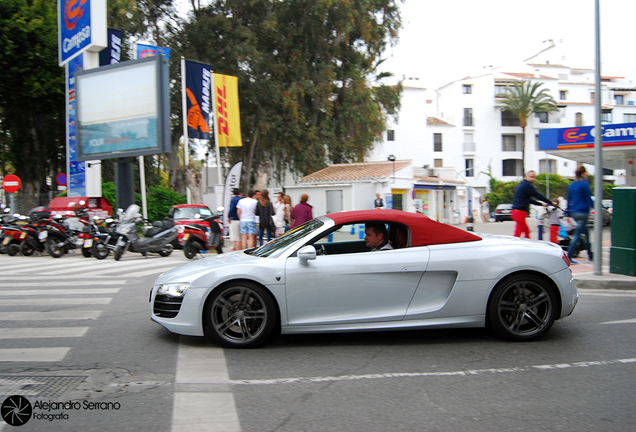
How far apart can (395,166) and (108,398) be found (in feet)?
101

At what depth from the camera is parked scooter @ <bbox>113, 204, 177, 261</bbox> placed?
13938 mm

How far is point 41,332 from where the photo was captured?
19.0 ft

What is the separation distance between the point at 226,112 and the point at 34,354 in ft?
71.7

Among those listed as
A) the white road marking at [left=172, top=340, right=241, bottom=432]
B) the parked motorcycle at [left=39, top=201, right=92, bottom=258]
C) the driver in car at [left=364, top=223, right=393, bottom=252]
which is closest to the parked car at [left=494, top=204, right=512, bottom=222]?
the parked motorcycle at [left=39, top=201, right=92, bottom=258]

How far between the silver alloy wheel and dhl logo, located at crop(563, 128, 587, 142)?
55.7 feet

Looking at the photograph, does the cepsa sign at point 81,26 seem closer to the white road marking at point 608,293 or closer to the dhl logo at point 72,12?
the dhl logo at point 72,12

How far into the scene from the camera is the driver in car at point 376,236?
5445 mm

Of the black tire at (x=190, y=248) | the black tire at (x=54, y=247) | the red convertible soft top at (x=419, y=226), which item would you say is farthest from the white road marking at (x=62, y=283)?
the red convertible soft top at (x=419, y=226)

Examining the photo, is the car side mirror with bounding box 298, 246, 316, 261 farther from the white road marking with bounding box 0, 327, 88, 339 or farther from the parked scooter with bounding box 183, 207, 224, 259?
the parked scooter with bounding box 183, 207, 224, 259

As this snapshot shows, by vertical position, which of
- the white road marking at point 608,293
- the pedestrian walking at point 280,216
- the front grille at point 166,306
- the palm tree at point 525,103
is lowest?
the white road marking at point 608,293

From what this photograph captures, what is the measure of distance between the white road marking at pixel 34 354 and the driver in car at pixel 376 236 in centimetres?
310

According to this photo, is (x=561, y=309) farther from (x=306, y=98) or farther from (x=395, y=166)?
(x=306, y=98)

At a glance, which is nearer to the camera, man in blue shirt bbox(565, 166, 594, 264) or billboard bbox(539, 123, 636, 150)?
man in blue shirt bbox(565, 166, 594, 264)

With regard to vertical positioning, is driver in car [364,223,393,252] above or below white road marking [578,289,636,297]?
above
